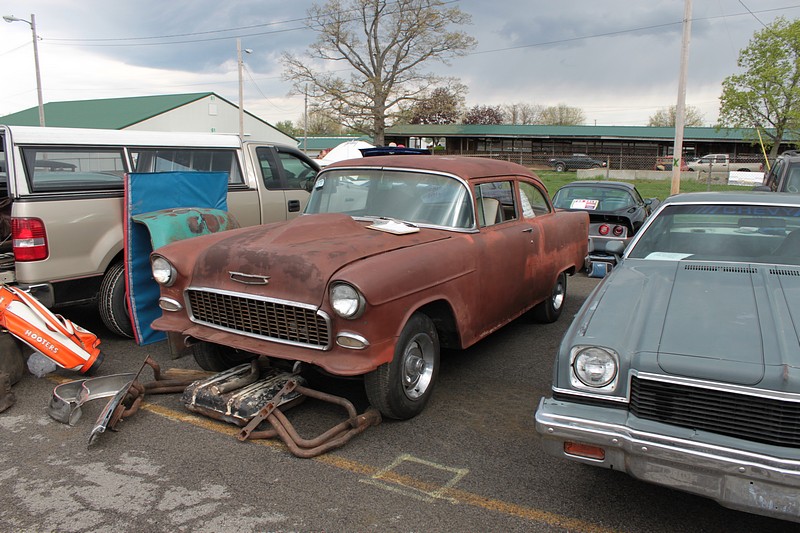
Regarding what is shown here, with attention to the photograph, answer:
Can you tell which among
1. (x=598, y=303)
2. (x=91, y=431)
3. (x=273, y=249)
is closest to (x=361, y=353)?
(x=273, y=249)

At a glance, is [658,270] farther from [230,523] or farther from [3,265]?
[3,265]

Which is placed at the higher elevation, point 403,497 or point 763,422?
point 763,422

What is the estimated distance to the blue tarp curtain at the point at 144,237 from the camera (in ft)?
17.5

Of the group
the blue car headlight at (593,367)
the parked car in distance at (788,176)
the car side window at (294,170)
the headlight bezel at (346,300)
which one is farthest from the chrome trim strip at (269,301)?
the parked car in distance at (788,176)

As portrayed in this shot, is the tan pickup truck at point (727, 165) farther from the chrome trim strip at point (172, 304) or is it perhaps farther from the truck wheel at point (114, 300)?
the chrome trim strip at point (172, 304)

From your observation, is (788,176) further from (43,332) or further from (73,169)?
(43,332)

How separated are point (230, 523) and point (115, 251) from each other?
3.57 meters

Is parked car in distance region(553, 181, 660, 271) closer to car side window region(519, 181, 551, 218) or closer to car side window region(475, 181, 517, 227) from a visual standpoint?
car side window region(519, 181, 551, 218)

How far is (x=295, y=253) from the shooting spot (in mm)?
3824

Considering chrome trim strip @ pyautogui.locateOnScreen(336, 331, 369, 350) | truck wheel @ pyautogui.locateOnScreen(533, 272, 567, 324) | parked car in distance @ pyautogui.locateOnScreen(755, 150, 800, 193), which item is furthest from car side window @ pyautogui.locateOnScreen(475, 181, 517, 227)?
parked car in distance @ pyautogui.locateOnScreen(755, 150, 800, 193)

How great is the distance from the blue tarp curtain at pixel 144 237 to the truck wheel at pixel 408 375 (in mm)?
2756

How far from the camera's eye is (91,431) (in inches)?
152

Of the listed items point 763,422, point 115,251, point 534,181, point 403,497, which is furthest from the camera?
point 534,181

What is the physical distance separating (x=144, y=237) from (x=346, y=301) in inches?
113
